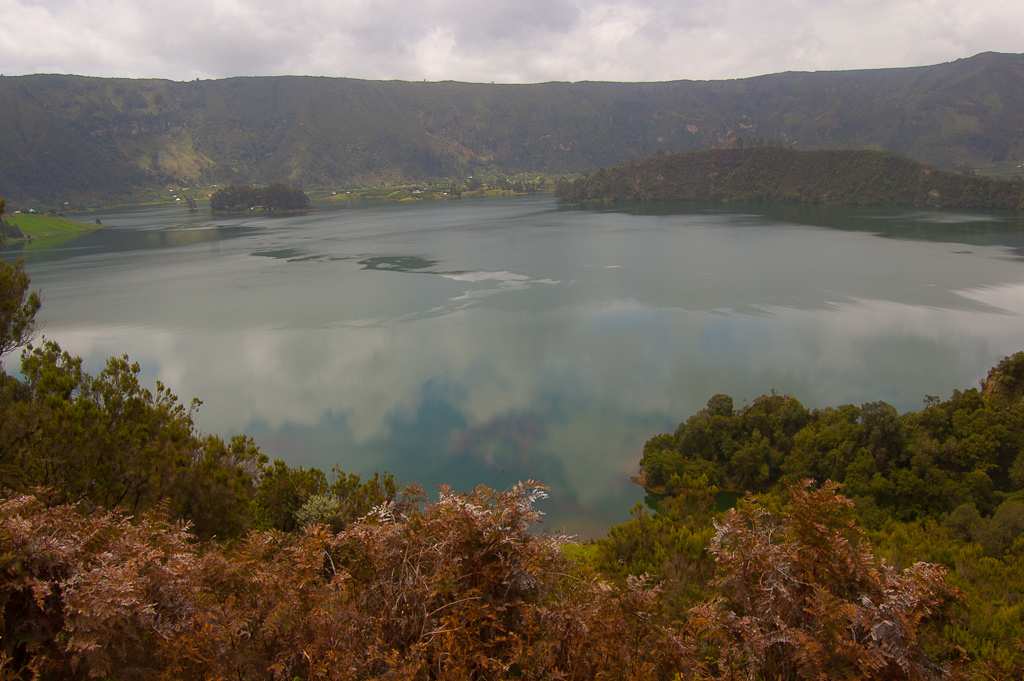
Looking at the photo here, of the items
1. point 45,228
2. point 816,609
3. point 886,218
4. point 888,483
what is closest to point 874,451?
point 888,483

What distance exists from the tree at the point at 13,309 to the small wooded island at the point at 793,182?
105117mm

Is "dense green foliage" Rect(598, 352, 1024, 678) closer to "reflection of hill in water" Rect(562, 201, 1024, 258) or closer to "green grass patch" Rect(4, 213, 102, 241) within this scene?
"reflection of hill in water" Rect(562, 201, 1024, 258)

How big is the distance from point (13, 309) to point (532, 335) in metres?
22.0

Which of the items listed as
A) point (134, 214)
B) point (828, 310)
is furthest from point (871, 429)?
point (134, 214)

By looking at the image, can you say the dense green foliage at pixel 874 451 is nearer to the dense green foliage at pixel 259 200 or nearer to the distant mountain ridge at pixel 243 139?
the dense green foliage at pixel 259 200

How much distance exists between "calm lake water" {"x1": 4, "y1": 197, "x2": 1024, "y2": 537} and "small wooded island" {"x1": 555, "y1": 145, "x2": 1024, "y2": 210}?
101 feet

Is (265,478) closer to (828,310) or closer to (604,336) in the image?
(604,336)

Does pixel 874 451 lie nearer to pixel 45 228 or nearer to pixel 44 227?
pixel 45 228

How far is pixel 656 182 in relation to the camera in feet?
386

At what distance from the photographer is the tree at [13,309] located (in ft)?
33.9

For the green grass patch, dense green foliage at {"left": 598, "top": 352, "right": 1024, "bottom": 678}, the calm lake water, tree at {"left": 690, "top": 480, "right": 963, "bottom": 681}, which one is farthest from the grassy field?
tree at {"left": 690, "top": 480, "right": 963, "bottom": 681}

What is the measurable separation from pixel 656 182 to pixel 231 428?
110m

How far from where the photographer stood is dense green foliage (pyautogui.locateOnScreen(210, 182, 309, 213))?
354 ft

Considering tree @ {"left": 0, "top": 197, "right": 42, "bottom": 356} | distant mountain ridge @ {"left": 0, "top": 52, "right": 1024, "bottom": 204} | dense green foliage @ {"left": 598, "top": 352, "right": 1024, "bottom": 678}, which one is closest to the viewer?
dense green foliage @ {"left": 598, "top": 352, "right": 1024, "bottom": 678}
